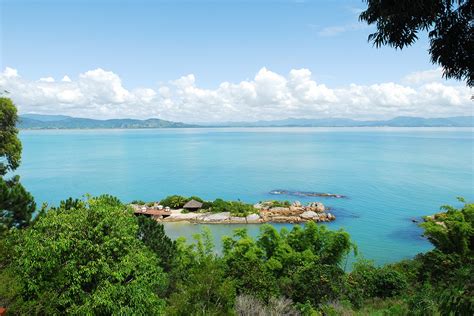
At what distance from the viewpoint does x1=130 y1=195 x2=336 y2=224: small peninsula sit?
1427 inches

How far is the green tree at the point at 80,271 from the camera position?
7.60 metres

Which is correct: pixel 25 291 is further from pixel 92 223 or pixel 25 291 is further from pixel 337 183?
pixel 337 183

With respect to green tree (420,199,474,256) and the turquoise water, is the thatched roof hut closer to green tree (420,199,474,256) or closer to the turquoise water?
the turquoise water

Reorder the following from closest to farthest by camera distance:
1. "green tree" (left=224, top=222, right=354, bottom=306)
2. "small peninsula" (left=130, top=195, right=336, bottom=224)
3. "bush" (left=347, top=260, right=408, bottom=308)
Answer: "green tree" (left=224, top=222, right=354, bottom=306)
"bush" (left=347, top=260, right=408, bottom=308)
"small peninsula" (left=130, top=195, right=336, bottom=224)

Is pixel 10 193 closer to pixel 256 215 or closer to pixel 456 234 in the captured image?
pixel 456 234

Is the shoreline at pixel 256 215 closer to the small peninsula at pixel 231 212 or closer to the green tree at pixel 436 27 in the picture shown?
the small peninsula at pixel 231 212

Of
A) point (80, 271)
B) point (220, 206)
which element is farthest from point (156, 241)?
point (220, 206)

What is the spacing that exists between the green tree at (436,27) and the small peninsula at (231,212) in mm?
32048

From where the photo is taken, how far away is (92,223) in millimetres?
8594

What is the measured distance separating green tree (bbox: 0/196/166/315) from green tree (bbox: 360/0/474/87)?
7291 millimetres

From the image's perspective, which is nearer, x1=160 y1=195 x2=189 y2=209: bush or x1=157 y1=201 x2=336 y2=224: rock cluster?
x1=157 y1=201 x2=336 y2=224: rock cluster

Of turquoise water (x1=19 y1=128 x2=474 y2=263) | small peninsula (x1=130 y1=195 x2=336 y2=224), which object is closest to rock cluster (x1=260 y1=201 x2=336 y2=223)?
small peninsula (x1=130 y1=195 x2=336 y2=224)

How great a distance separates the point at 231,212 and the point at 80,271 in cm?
3115

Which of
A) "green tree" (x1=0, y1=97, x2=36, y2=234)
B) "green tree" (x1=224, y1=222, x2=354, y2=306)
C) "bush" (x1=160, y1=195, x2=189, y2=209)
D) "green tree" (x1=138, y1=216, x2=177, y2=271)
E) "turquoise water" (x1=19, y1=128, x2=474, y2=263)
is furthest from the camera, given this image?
"bush" (x1=160, y1=195, x2=189, y2=209)
